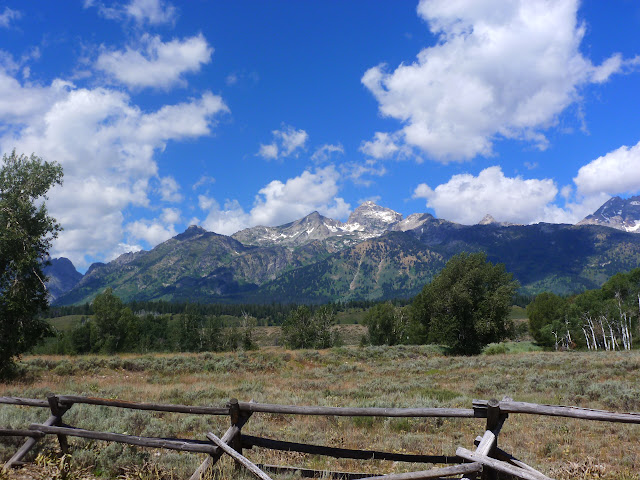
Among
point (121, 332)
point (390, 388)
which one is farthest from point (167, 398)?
point (121, 332)

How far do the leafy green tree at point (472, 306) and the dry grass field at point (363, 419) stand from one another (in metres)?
12.2

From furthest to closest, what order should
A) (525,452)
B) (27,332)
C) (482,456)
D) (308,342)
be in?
(308,342) → (27,332) → (525,452) → (482,456)

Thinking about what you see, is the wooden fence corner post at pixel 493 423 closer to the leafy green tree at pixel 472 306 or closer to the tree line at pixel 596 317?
the leafy green tree at pixel 472 306

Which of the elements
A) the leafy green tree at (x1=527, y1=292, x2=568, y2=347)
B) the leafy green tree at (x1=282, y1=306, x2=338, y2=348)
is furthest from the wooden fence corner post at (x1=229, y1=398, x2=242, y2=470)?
the leafy green tree at (x1=527, y1=292, x2=568, y2=347)

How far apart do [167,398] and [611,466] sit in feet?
48.8

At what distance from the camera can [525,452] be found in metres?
8.63

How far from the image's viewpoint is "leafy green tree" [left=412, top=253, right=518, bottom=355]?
3750 cm

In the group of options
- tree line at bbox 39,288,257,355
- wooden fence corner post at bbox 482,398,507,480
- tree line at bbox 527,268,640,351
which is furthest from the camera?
tree line at bbox 39,288,257,355

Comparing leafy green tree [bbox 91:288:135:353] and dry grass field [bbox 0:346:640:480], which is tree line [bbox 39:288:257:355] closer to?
leafy green tree [bbox 91:288:135:353]

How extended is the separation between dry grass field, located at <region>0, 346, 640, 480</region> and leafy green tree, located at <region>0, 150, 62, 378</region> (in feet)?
8.56

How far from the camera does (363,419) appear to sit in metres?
11.5

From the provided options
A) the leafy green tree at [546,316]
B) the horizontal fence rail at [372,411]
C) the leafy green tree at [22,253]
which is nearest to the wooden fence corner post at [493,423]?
the horizontal fence rail at [372,411]

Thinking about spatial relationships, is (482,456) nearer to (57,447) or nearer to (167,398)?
(57,447)

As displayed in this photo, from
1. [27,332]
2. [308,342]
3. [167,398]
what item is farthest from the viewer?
[308,342]
